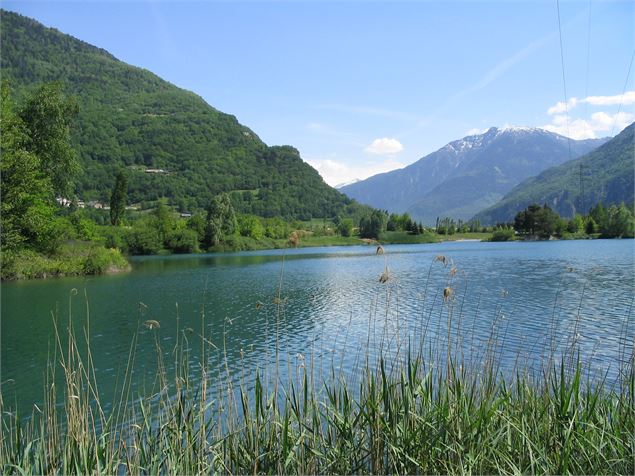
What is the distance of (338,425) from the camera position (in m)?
5.90

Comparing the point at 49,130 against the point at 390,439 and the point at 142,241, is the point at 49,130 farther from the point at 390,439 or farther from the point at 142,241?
the point at 142,241

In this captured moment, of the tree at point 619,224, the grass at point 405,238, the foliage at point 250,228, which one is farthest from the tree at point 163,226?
the tree at point 619,224

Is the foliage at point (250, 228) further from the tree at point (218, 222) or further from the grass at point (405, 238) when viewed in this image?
the grass at point (405, 238)

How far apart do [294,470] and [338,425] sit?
2.43ft

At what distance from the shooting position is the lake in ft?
41.3

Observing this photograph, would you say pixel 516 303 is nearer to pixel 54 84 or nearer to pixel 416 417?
pixel 416 417

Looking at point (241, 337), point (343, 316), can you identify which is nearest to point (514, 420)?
point (241, 337)

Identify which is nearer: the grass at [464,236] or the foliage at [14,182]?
the foliage at [14,182]

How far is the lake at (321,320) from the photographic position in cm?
1259


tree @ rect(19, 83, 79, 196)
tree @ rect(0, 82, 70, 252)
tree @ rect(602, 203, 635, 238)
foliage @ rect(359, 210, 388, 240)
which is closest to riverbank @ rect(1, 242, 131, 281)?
tree @ rect(0, 82, 70, 252)

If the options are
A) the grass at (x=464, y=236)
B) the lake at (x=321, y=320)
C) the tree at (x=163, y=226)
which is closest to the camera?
the lake at (x=321, y=320)

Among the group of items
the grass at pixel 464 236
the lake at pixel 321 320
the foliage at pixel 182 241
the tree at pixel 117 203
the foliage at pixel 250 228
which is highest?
the tree at pixel 117 203

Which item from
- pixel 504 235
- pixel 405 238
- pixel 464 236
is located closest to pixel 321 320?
pixel 504 235

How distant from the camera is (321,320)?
2219 centimetres
